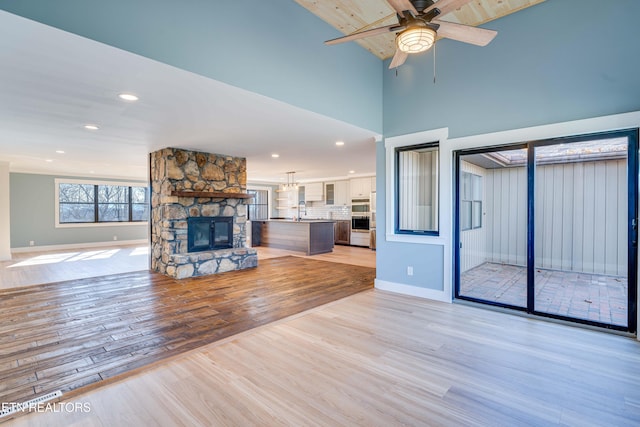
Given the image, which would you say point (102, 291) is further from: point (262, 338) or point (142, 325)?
point (262, 338)

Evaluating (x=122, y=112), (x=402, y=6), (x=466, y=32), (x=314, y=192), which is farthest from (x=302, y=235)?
(x=402, y=6)

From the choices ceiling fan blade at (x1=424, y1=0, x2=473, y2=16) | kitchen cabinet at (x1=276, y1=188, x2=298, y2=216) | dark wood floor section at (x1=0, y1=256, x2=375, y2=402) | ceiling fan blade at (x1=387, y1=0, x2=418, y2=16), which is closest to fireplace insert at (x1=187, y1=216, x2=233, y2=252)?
dark wood floor section at (x1=0, y1=256, x2=375, y2=402)

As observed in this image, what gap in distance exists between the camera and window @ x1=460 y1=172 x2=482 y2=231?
4191 millimetres

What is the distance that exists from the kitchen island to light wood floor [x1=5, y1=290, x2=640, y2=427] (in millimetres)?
5137

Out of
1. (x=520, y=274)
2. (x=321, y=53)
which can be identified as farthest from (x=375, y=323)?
(x=321, y=53)

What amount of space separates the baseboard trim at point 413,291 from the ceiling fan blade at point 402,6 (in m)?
3.31

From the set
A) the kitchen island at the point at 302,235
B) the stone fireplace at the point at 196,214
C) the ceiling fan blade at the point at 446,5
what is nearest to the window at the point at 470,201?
the ceiling fan blade at the point at 446,5

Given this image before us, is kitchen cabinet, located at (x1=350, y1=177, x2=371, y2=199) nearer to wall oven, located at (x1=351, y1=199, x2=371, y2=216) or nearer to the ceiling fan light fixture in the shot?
wall oven, located at (x1=351, y1=199, x2=371, y2=216)

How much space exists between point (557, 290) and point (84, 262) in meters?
9.05

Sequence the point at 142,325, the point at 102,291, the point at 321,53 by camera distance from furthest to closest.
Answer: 1. the point at 102,291
2. the point at 321,53
3. the point at 142,325

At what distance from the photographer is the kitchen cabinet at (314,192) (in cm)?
1160

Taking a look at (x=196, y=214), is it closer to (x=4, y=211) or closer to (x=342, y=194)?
(x=4, y=211)

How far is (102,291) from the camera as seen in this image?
15.1 ft

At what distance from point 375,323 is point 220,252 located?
12.2 feet
